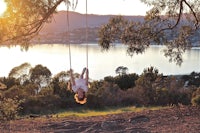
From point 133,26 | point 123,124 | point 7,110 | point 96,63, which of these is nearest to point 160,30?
point 133,26

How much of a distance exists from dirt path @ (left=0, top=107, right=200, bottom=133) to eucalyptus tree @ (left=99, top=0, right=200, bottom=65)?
1694 mm

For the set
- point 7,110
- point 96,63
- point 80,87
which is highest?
point 80,87

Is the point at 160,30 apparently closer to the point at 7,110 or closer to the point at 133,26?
the point at 133,26

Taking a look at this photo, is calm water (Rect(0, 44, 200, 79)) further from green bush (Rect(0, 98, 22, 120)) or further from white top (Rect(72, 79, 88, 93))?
white top (Rect(72, 79, 88, 93))

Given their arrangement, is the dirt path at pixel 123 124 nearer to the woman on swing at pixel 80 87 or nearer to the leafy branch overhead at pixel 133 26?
the leafy branch overhead at pixel 133 26

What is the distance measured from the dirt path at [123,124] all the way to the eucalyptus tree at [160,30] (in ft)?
5.56

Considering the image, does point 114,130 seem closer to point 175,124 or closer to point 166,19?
point 175,124

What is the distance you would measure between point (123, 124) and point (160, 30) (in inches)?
104

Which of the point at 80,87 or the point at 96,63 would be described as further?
the point at 96,63

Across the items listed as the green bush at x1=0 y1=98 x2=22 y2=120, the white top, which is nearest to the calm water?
the green bush at x1=0 y1=98 x2=22 y2=120

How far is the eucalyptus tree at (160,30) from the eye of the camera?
10.7 metres

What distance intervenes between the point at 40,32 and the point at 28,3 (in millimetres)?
1365

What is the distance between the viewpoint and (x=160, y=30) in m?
11.0

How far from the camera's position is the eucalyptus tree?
10664mm
